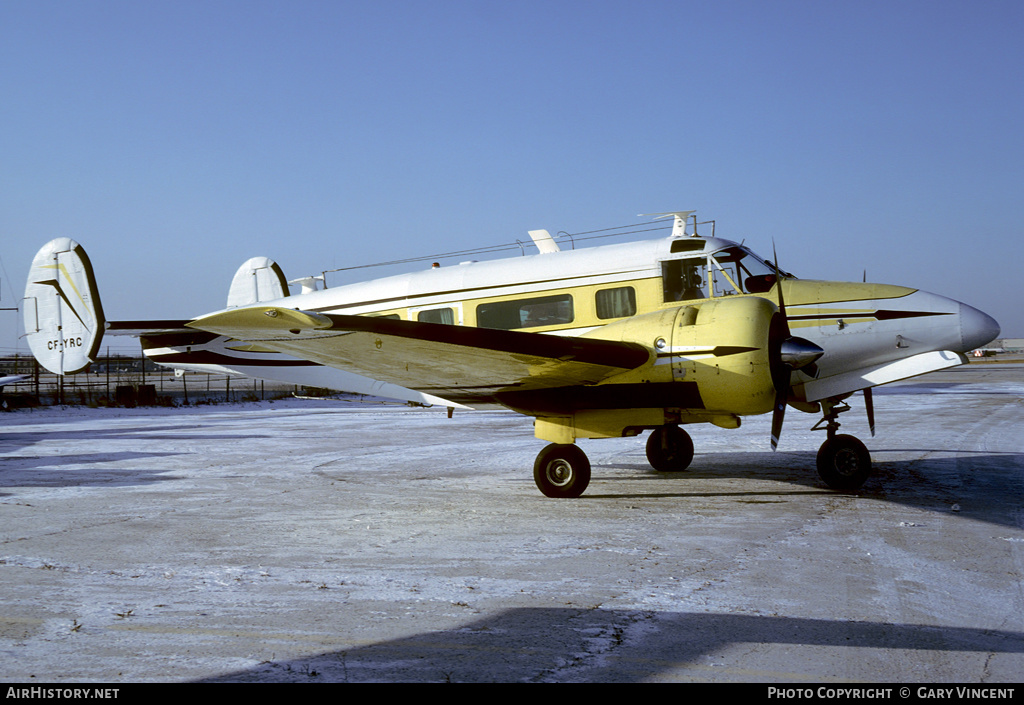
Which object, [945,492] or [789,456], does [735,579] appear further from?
[789,456]

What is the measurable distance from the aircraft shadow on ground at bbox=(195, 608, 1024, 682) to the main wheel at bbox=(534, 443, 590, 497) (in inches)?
193

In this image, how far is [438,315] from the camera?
11.9 metres

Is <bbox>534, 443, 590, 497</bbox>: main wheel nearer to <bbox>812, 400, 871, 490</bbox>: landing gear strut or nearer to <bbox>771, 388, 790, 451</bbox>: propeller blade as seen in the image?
<bbox>771, 388, 790, 451</bbox>: propeller blade

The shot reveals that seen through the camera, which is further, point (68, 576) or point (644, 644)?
point (68, 576)

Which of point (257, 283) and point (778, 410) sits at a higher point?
point (257, 283)

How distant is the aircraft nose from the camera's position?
31.0 feet

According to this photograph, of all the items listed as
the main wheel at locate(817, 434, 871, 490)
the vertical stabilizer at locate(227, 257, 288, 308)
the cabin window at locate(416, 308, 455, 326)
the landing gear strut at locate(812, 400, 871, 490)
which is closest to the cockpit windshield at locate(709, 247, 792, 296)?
the landing gear strut at locate(812, 400, 871, 490)

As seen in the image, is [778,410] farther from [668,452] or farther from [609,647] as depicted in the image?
[609,647]

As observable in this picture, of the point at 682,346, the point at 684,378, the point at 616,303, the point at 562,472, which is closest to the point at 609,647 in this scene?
the point at 684,378

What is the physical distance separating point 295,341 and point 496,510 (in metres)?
3.17

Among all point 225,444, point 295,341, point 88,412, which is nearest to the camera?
point 295,341

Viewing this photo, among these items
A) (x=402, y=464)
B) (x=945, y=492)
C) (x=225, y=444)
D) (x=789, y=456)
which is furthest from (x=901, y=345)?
(x=225, y=444)

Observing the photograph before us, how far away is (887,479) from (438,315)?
7187 millimetres

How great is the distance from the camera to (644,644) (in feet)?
15.0
